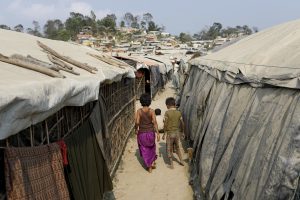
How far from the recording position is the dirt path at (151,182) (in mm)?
7672

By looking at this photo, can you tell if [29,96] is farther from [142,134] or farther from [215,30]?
[215,30]

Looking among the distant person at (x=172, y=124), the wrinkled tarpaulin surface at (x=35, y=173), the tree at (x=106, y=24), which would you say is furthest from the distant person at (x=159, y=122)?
the tree at (x=106, y=24)

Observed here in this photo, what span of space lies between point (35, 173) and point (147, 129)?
5.11 metres

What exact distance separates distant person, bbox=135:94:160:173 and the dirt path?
15.0 inches

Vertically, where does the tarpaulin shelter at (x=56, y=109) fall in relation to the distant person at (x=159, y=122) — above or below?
above

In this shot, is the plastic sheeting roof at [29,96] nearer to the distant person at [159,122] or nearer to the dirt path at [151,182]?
the dirt path at [151,182]

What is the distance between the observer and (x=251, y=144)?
5.07m

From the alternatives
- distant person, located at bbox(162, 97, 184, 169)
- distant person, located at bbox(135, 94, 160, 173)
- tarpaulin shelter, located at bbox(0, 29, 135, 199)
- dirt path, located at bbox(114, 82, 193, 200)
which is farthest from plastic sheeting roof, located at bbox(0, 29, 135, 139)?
distant person, located at bbox(162, 97, 184, 169)

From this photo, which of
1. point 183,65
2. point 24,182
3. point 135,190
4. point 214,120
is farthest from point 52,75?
point 183,65

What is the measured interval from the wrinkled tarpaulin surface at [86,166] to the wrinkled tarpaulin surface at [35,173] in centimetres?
54

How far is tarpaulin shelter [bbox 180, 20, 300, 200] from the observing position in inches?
166

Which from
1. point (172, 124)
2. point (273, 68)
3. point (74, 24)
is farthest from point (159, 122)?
point (74, 24)

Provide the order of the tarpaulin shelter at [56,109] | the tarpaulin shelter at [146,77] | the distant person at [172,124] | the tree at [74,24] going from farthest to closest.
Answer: the tree at [74,24]
the tarpaulin shelter at [146,77]
the distant person at [172,124]
the tarpaulin shelter at [56,109]

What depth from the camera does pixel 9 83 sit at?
132 inches
